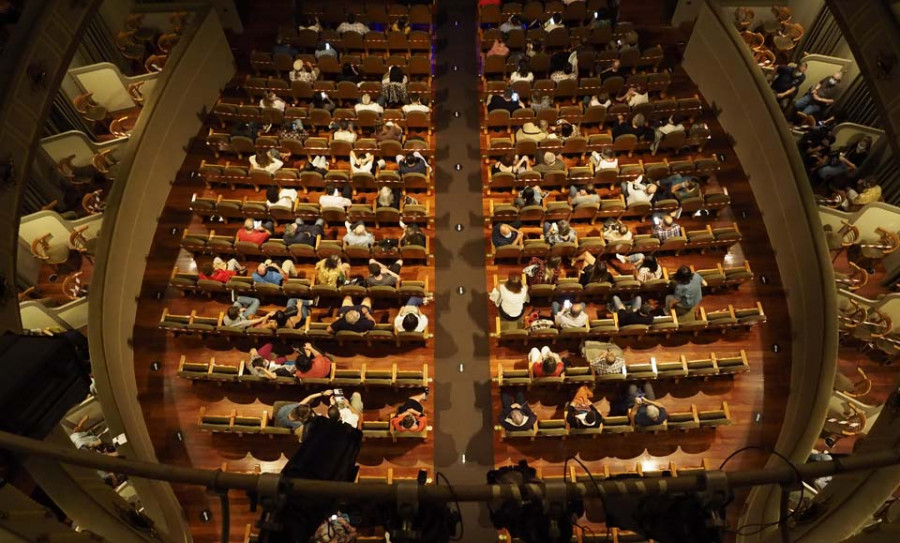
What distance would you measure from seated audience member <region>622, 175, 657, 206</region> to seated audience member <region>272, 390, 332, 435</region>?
409 cm

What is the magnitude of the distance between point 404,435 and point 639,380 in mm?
2521

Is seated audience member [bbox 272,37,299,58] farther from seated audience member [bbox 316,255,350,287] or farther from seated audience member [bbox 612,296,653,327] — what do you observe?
seated audience member [bbox 612,296,653,327]

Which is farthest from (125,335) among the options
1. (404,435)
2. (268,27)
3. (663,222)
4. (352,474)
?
(663,222)

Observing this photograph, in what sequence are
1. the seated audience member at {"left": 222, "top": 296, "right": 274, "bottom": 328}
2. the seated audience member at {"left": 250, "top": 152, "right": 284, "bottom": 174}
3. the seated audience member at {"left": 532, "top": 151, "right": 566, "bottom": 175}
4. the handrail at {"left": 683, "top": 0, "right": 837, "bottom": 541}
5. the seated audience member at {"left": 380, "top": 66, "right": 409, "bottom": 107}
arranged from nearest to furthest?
the handrail at {"left": 683, "top": 0, "right": 837, "bottom": 541} < the seated audience member at {"left": 222, "top": 296, "right": 274, "bottom": 328} < the seated audience member at {"left": 532, "top": 151, "right": 566, "bottom": 175} < the seated audience member at {"left": 250, "top": 152, "right": 284, "bottom": 174} < the seated audience member at {"left": 380, "top": 66, "right": 409, "bottom": 107}

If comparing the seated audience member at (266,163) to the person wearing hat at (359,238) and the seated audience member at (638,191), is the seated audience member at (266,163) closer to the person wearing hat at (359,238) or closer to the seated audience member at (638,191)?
the person wearing hat at (359,238)

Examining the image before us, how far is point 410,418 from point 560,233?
2.64 meters

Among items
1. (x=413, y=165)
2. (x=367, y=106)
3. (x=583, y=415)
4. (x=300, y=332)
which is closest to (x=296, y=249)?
(x=300, y=332)

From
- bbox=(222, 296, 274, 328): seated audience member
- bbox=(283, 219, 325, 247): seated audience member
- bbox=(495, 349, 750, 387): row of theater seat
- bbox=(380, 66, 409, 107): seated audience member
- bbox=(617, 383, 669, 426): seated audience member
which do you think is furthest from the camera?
bbox=(380, 66, 409, 107): seated audience member

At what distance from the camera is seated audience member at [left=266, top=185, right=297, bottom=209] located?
698 centimetres

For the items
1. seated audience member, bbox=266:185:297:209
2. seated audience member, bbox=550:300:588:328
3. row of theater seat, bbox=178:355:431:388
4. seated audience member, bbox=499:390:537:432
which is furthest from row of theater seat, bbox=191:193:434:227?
seated audience member, bbox=499:390:537:432

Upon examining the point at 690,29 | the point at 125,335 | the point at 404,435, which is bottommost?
the point at 404,435

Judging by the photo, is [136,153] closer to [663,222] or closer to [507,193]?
[507,193]

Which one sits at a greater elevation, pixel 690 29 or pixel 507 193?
pixel 690 29

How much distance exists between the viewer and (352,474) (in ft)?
11.2
